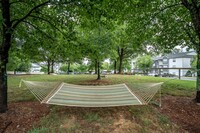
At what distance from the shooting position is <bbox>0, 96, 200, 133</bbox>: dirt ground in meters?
3.58

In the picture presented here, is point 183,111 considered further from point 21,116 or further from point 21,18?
point 21,18

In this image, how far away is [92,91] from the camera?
454cm

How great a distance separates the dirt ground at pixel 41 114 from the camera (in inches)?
141

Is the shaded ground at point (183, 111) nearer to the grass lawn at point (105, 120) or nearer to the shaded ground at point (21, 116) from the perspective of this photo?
the grass lawn at point (105, 120)

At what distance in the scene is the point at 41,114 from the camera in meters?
4.08

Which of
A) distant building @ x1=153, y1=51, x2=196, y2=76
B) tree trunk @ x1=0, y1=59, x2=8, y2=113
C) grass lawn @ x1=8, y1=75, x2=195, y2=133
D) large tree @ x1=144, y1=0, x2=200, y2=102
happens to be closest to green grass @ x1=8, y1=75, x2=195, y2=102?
tree trunk @ x1=0, y1=59, x2=8, y2=113

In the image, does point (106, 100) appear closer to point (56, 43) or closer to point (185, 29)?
point (56, 43)

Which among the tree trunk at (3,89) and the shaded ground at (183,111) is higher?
the tree trunk at (3,89)

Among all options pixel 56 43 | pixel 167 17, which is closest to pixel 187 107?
pixel 167 17

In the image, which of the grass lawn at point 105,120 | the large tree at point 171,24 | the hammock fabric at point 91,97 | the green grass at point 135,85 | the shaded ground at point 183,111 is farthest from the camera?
the green grass at point 135,85

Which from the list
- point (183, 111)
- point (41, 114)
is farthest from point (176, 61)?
point (41, 114)

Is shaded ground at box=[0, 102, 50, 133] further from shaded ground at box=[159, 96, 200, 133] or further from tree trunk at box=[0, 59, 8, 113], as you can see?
shaded ground at box=[159, 96, 200, 133]

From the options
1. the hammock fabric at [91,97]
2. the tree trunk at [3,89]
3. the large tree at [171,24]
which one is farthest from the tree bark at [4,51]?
the large tree at [171,24]

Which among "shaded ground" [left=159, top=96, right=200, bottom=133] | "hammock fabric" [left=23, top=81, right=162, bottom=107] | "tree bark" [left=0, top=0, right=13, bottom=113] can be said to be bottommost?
"shaded ground" [left=159, top=96, right=200, bottom=133]
